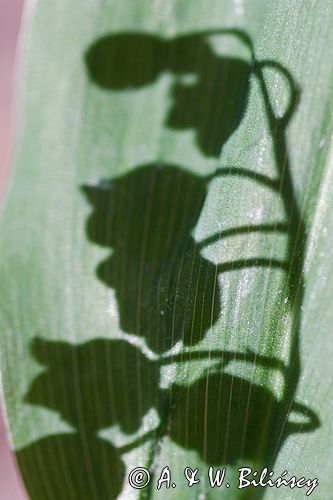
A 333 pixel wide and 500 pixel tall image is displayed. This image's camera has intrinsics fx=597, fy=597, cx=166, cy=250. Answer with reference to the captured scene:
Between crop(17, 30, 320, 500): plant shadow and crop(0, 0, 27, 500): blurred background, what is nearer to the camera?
crop(17, 30, 320, 500): plant shadow

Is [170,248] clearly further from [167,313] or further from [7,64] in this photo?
[7,64]

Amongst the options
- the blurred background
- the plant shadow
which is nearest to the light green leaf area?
the plant shadow

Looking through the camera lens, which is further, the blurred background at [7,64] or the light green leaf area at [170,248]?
the blurred background at [7,64]

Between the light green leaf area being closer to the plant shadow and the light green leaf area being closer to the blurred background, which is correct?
the plant shadow

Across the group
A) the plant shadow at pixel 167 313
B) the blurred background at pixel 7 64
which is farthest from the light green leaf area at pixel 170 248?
the blurred background at pixel 7 64

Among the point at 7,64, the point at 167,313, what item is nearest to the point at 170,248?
the point at 167,313

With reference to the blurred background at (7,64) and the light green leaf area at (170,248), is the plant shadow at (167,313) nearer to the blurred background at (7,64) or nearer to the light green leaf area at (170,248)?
the light green leaf area at (170,248)

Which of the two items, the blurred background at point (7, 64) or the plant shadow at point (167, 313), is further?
the blurred background at point (7, 64)
